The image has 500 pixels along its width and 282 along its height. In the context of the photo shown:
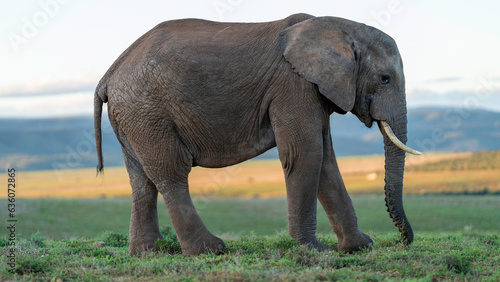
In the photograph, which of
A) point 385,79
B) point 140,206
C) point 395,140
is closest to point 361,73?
point 385,79

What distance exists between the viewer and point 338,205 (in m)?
11.4

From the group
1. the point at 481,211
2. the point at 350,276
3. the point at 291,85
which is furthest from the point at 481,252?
the point at 481,211

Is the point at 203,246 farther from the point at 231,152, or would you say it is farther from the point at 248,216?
the point at 248,216

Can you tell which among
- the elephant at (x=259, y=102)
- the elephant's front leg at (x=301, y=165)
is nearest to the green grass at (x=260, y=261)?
the elephant's front leg at (x=301, y=165)

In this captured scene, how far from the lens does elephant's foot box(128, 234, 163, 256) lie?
11617 mm

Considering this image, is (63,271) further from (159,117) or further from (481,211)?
(481,211)

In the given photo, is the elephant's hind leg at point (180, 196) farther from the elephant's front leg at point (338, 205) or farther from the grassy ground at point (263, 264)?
the elephant's front leg at point (338, 205)

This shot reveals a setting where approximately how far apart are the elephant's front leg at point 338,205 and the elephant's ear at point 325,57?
1.09 metres

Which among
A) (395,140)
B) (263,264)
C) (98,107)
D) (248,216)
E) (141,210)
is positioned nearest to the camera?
(263,264)

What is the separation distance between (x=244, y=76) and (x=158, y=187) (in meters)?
2.43

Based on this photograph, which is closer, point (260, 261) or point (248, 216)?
point (260, 261)

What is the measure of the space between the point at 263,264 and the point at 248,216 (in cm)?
2327

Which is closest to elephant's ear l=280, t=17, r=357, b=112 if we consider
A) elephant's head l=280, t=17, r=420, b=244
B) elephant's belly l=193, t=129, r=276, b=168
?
elephant's head l=280, t=17, r=420, b=244

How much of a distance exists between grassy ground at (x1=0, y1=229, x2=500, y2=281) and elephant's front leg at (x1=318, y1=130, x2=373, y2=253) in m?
0.35
